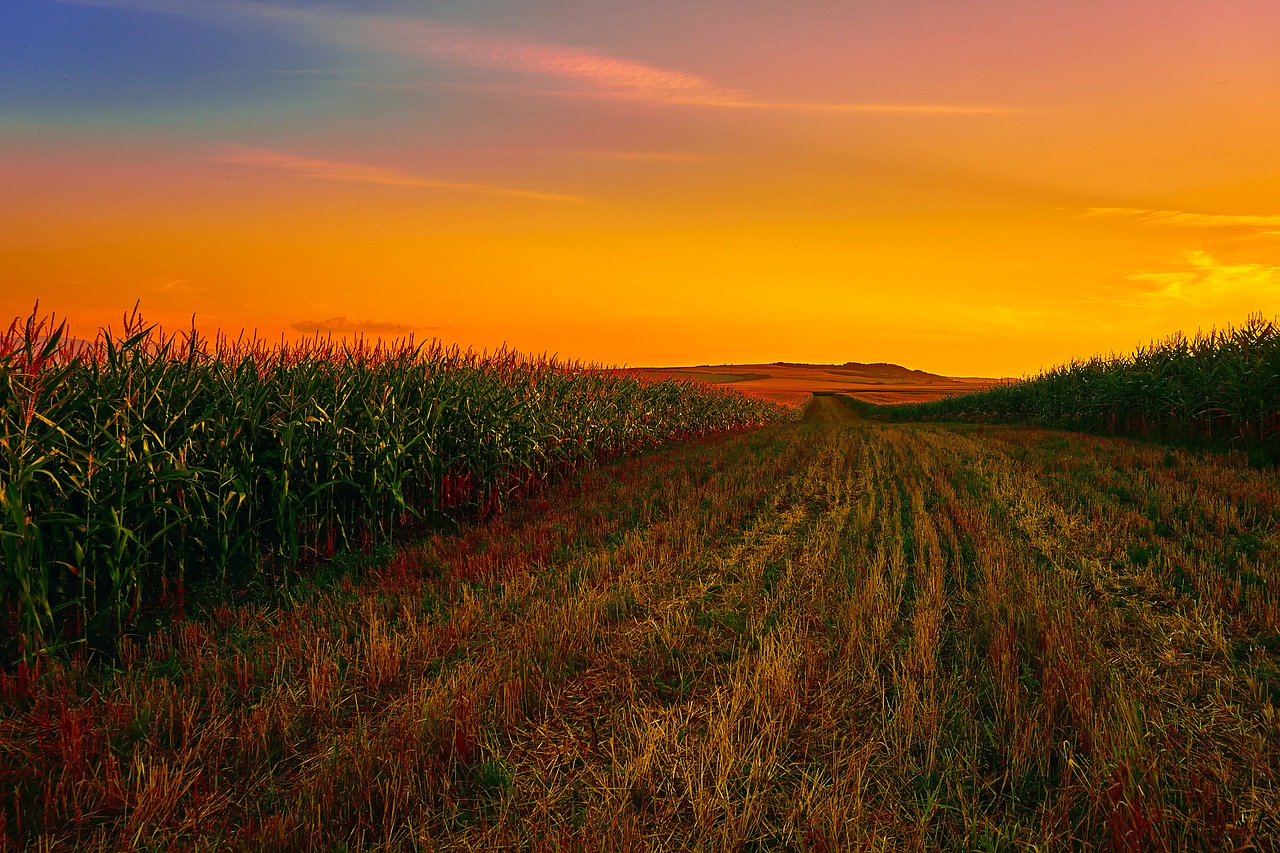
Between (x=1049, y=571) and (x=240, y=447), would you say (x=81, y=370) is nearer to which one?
(x=240, y=447)

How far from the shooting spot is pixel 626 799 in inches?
135

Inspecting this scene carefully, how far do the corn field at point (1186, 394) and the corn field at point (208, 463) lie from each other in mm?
15852

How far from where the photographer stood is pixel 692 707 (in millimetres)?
4406

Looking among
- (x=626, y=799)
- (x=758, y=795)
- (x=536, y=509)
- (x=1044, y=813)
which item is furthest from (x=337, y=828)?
(x=536, y=509)

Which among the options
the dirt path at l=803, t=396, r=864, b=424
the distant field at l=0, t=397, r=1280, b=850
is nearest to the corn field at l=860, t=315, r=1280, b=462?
the distant field at l=0, t=397, r=1280, b=850

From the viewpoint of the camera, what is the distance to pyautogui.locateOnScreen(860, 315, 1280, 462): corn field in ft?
→ 50.4

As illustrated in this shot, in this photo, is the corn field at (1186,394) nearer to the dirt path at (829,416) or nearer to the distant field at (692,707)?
the distant field at (692,707)

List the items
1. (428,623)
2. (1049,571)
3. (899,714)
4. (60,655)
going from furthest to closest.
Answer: (1049,571)
(428,623)
(60,655)
(899,714)

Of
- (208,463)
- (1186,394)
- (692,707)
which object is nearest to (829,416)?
(1186,394)

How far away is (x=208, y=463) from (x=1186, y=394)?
72.3ft

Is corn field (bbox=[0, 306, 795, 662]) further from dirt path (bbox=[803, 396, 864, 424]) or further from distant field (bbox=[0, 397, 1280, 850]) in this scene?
dirt path (bbox=[803, 396, 864, 424])

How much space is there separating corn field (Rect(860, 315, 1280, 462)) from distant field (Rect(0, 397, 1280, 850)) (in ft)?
31.9

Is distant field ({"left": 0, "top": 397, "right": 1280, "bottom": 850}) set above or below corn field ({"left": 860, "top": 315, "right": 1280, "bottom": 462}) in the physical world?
below

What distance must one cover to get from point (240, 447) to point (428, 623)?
10.4 feet
